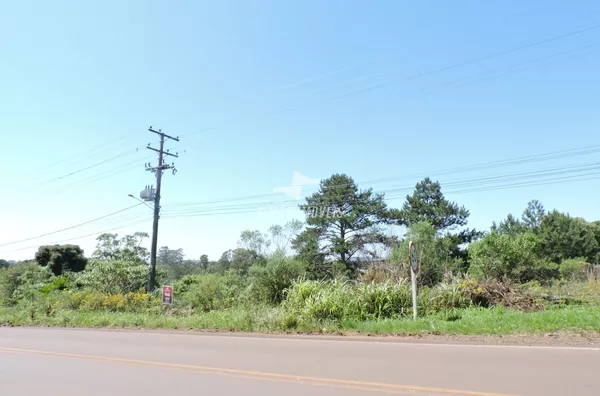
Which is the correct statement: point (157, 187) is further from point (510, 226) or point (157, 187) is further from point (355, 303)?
point (510, 226)

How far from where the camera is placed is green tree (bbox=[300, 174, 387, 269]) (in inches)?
1903

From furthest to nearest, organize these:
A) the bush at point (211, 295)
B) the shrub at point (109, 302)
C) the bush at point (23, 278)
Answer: the bush at point (23, 278) → the shrub at point (109, 302) → the bush at point (211, 295)

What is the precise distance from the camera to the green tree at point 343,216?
159 ft

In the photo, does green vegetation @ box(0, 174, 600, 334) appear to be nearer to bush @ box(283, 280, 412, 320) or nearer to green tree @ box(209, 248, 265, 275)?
bush @ box(283, 280, 412, 320)

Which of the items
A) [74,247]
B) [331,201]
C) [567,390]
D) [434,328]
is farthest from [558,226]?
[74,247]

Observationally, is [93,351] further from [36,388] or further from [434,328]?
[434,328]

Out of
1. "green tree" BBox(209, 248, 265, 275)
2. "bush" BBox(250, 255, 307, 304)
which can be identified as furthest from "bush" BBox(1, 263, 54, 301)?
"bush" BBox(250, 255, 307, 304)

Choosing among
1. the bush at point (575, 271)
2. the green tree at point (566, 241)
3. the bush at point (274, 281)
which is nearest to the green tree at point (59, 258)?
the bush at point (274, 281)

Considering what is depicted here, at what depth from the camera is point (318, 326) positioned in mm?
13266

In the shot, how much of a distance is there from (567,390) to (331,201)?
43381mm

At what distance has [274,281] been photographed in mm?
20516

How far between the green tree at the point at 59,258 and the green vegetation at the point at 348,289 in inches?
629

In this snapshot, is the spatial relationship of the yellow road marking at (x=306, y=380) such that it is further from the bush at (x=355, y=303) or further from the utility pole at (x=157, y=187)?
the utility pole at (x=157, y=187)

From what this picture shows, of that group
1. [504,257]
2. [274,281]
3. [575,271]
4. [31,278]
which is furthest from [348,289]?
[31,278]
